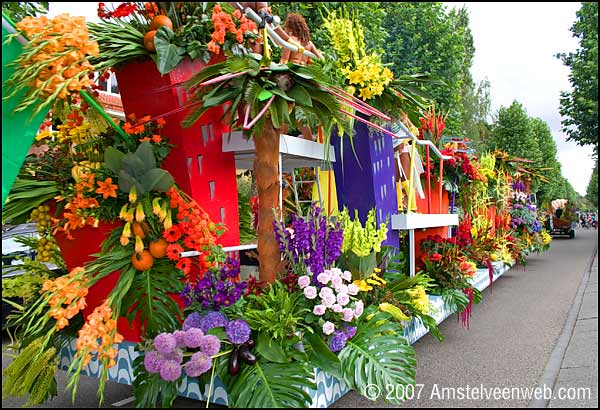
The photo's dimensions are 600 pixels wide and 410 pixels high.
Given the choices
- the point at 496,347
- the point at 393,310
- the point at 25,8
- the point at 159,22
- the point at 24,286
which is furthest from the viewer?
the point at 25,8

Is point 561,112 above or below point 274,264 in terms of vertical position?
above

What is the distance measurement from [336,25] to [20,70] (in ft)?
9.30

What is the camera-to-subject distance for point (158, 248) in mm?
3203

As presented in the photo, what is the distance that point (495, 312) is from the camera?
7.79 meters

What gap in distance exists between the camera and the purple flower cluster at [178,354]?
2701 millimetres

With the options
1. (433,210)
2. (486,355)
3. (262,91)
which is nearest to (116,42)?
(262,91)

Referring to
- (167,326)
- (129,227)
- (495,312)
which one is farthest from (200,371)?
(495,312)

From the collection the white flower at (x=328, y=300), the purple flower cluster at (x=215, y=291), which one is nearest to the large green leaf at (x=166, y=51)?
the purple flower cluster at (x=215, y=291)

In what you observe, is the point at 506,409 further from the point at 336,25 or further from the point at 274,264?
the point at 336,25

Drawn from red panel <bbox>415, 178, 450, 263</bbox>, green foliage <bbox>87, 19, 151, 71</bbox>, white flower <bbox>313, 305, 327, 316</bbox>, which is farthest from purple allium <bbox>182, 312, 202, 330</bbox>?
red panel <bbox>415, 178, 450, 263</bbox>

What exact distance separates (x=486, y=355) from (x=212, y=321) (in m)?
3.72

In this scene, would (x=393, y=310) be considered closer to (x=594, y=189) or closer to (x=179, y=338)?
(x=179, y=338)

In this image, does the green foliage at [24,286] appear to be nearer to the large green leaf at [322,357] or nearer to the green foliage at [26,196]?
the green foliage at [26,196]

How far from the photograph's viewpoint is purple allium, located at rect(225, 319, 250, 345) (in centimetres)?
289
